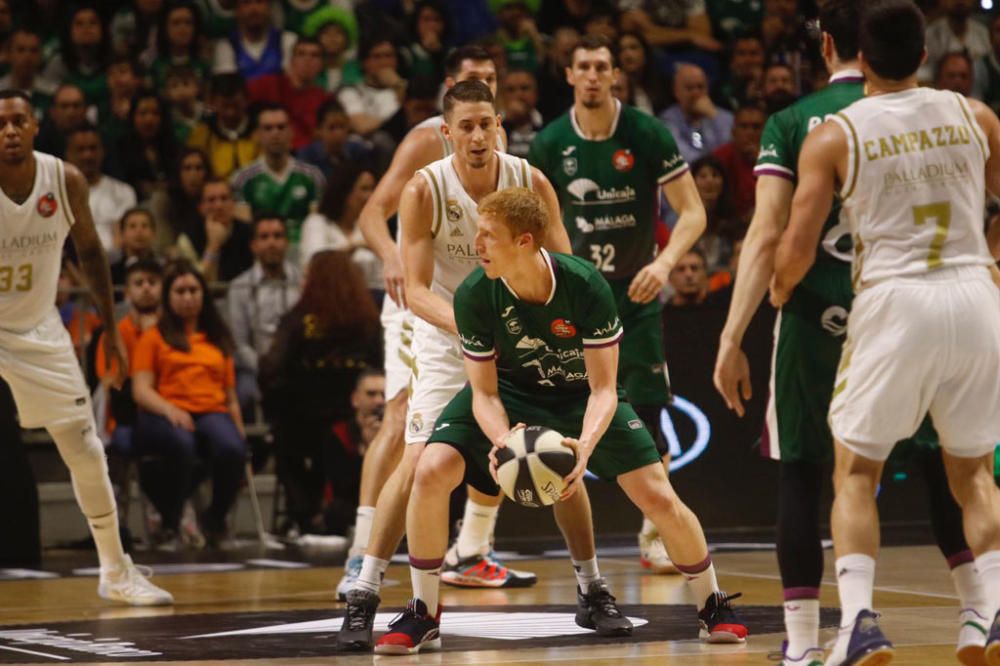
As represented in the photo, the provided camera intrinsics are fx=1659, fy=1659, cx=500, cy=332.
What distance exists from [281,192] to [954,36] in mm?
6673

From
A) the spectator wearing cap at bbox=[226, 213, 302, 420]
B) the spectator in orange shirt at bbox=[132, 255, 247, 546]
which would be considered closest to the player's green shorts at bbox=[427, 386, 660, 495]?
the spectator in orange shirt at bbox=[132, 255, 247, 546]

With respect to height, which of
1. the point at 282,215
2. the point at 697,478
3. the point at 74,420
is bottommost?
the point at 697,478

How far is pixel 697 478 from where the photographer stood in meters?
11.0

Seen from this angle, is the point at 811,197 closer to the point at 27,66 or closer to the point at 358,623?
the point at 358,623

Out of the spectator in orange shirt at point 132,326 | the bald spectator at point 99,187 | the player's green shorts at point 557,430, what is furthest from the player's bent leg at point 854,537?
the bald spectator at point 99,187

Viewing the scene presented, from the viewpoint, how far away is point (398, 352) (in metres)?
7.86

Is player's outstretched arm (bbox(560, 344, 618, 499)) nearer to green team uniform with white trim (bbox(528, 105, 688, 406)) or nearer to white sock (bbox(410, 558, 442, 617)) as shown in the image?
white sock (bbox(410, 558, 442, 617))

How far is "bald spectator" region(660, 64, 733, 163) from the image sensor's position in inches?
558

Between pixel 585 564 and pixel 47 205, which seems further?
pixel 47 205

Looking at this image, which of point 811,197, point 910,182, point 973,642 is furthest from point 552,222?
point 973,642

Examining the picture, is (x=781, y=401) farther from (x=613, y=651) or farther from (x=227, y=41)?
(x=227, y=41)

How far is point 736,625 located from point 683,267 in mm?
5548

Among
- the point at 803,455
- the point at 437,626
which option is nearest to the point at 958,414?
the point at 803,455

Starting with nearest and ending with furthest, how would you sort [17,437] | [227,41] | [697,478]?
[17,437], [697,478], [227,41]
